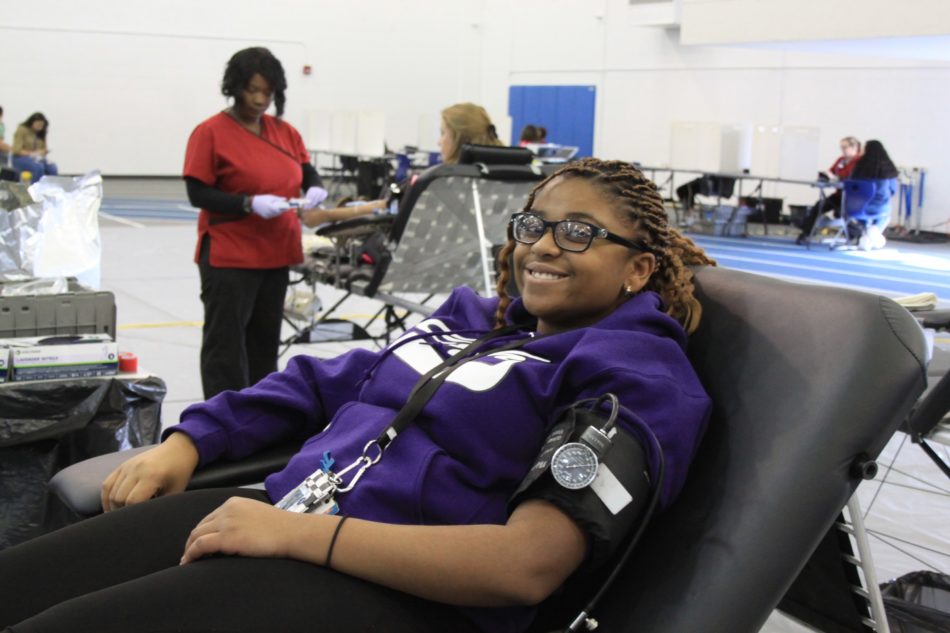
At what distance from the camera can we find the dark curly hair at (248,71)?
3697mm

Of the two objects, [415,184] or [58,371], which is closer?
[58,371]

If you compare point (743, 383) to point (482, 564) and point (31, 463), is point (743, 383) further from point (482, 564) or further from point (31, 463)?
point (31, 463)

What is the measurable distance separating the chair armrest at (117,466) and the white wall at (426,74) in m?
13.9

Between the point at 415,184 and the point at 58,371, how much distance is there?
174 cm

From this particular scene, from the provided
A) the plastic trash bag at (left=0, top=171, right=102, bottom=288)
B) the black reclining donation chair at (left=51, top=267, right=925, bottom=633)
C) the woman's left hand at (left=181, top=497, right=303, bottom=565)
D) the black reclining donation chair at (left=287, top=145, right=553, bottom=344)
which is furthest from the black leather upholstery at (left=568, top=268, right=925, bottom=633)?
the black reclining donation chair at (left=287, top=145, right=553, bottom=344)

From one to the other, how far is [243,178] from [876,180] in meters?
9.66

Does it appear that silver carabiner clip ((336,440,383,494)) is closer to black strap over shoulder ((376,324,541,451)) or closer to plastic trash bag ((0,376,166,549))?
black strap over shoulder ((376,324,541,451))

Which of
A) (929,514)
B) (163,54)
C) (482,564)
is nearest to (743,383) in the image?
(482,564)

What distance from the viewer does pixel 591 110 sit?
63.8 feet

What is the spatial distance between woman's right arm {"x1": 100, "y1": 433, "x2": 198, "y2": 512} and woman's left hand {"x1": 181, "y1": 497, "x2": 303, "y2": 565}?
36 centimetres

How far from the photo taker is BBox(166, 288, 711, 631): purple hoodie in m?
1.45

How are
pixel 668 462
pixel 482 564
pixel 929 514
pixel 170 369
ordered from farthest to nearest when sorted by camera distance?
1. pixel 170 369
2. pixel 929 514
3. pixel 668 462
4. pixel 482 564

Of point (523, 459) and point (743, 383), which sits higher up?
point (743, 383)

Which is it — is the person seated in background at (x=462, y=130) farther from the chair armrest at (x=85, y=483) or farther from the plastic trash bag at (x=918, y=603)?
the chair armrest at (x=85, y=483)
